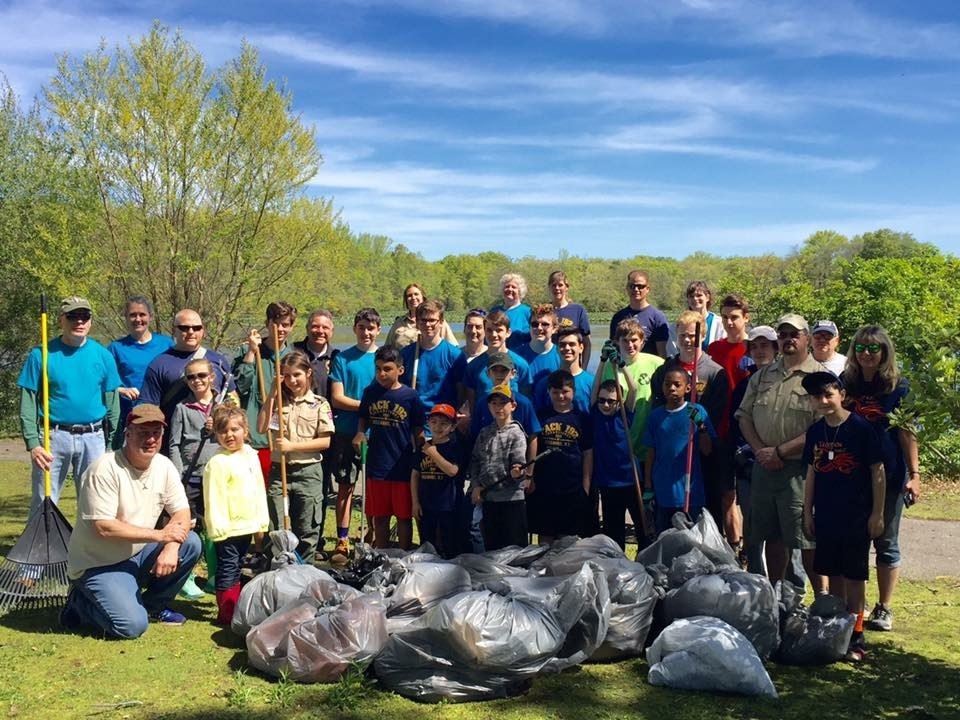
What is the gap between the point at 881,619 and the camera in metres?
5.48

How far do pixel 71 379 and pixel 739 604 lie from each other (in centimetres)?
470

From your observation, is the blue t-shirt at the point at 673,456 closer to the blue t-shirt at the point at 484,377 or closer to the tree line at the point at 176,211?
the blue t-shirt at the point at 484,377

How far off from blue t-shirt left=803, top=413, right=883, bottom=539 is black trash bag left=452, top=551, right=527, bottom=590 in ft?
5.76

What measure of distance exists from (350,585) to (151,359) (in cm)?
275

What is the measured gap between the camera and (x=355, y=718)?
406 centimetres

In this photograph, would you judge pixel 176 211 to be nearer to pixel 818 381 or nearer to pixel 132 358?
pixel 132 358

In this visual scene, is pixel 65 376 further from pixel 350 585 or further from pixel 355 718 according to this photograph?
pixel 355 718

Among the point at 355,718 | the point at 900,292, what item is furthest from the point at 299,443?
the point at 900,292

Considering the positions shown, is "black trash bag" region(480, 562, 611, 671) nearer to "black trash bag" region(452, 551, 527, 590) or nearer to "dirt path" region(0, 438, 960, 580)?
"black trash bag" region(452, 551, 527, 590)

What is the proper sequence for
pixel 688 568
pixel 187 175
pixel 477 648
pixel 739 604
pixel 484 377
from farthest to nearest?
pixel 187 175, pixel 484 377, pixel 688 568, pixel 739 604, pixel 477 648

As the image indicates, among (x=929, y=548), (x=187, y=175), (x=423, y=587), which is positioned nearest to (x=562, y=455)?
(x=423, y=587)

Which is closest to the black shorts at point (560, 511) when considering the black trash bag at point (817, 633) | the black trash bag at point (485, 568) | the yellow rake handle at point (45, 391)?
the black trash bag at point (485, 568)

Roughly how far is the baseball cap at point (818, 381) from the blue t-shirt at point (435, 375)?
9.03ft

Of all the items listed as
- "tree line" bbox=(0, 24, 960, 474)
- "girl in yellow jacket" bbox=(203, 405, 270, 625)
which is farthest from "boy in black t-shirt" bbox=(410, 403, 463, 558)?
"tree line" bbox=(0, 24, 960, 474)
